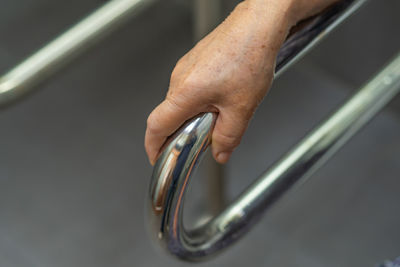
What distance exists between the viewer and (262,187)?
0.51 m

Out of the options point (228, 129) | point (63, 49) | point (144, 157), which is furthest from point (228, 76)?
point (144, 157)

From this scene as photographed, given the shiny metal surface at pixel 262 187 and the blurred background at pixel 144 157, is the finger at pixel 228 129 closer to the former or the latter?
the shiny metal surface at pixel 262 187

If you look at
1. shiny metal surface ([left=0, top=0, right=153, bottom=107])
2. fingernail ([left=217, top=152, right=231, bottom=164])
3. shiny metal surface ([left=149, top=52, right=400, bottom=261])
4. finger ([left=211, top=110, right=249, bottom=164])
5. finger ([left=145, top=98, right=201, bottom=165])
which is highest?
shiny metal surface ([left=0, top=0, right=153, bottom=107])

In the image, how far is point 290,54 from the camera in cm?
49

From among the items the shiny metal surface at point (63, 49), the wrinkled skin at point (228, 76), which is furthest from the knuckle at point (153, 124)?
the shiny metal surface at point (63, 49)

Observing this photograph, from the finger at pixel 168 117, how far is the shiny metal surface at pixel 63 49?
251 mm

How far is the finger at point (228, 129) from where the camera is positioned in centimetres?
47

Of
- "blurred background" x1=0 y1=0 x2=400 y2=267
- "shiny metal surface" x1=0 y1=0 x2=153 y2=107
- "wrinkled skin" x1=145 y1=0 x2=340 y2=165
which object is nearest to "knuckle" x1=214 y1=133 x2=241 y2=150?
"wrinkled skin" x1=145 y1=0 x2=340 y2=165

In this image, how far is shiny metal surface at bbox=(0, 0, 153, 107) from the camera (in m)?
0.66

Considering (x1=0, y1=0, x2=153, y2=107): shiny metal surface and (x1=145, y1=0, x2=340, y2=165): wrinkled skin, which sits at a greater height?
(x1=0, y1=0, x2=153, y2=107): shiny metal surface

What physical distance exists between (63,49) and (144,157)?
51 cm

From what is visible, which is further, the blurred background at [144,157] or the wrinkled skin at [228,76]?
the blurred background at [144,157]

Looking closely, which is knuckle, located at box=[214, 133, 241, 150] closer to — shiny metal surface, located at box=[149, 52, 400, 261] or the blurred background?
shiny metal surface, located at box=[149, 52, 400, 261]

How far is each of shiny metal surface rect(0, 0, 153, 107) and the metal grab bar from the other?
271 mm
